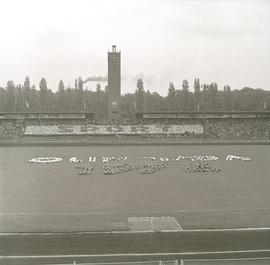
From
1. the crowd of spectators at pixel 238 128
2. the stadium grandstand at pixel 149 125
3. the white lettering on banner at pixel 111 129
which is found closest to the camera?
the white lettering on banner at pixel 111 129

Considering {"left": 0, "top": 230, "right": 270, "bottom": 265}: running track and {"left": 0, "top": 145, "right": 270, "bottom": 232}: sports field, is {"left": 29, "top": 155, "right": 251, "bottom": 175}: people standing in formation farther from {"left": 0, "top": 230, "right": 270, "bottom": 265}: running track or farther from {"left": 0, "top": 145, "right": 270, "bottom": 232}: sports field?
{"left": 0, "top": 230, "right": 270, "bottom": 265}: running track

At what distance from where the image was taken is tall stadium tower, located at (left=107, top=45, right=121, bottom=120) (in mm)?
66250

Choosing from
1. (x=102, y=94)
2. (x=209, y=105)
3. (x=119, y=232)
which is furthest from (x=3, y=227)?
(x=102, y=94)

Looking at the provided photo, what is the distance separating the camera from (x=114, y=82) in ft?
219

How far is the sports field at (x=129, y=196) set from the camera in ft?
71.3

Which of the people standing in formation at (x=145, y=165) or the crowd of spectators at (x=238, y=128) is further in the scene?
the crowd of spectators at (x=238, y=128)

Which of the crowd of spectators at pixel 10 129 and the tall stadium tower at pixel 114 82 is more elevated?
the tall stadium tower at pixel 114 82

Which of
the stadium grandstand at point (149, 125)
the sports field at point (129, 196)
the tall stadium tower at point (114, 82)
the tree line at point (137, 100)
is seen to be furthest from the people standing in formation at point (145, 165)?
the tree line at point (137, 100)

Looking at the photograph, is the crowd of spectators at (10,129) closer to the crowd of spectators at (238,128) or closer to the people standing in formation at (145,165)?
the people standing in formation at (145,165)

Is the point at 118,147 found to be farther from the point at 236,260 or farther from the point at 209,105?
the point at 209,105

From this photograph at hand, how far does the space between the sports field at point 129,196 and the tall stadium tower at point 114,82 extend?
72.4 feet

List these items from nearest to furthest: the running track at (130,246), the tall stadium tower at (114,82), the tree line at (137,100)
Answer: the running track at (130,246), the tall stadium tower at (114,82), the tree line at (137,100)

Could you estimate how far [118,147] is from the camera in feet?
172

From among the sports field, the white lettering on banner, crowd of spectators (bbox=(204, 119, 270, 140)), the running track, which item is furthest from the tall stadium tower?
the running track
